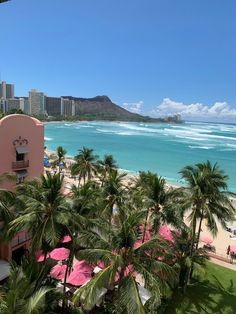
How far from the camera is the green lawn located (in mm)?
16922

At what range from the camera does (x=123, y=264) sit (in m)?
10.9

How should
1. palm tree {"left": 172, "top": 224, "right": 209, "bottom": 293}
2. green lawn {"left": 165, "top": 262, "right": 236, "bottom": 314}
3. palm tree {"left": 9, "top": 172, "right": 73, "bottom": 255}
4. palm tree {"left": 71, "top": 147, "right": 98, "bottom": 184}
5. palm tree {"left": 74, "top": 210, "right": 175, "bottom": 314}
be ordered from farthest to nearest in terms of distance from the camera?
palm tree {"left": 71, "top": 147, "right": 98, "bottom": 184} → palm tree {"left": 172, "top": 224, "right": 209, "bottom": 293} → green lawn {"left": 165, "top": 262, "right": 236, "bottom": 314} → palm tree {"left": 9, "top": 172, "right": 73, "bottom": 255} → palm tree {"left": 74, "top": 210, "right": 175, "bottom": 314}

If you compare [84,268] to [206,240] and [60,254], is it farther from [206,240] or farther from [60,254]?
[206,240]

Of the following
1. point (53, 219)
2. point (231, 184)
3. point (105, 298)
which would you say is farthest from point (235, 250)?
point (231, 184)

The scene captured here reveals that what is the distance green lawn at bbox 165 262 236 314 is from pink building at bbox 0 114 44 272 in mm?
9763

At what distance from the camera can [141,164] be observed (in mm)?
78750

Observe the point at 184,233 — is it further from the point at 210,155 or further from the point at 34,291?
the point at 210,155

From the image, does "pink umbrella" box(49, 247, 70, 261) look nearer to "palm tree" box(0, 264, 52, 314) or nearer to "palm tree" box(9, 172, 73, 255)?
"palm tree" box(9, 172, 73, 255)

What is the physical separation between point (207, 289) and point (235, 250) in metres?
7.86

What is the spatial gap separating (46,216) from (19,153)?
22.8 ft

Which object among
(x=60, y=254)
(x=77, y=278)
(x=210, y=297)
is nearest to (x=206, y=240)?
(x=210, y=297)

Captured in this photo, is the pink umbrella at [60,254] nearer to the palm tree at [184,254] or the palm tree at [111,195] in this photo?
the palm tree at [111,195]

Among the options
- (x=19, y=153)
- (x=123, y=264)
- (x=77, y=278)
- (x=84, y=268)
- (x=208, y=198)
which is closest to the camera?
(x=123, y=264)

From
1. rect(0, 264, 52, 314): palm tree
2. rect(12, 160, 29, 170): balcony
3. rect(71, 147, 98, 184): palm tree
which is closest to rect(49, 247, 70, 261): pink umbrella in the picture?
rect(12, 160, 29, 170): balcony
